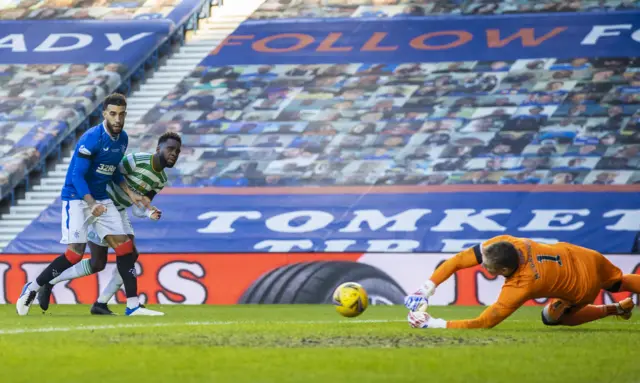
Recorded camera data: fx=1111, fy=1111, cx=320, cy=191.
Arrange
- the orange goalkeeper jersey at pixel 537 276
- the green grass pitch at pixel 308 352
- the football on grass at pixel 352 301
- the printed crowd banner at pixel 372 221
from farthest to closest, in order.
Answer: the printed crowd banner at pixel 372 221 → the football on grass at pixel 352 301 → the orange goalkeeper jersey at pixel 537 276 → the green grass pitch at pixel 308 352

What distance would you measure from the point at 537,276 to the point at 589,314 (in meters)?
1.10

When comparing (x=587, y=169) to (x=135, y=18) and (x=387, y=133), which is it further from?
(x=135, y=18)

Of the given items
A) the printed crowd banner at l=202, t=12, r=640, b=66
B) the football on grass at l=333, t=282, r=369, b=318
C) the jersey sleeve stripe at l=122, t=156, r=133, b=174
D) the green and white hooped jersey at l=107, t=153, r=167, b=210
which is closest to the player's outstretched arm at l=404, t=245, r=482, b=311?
the football on grass at l=333, t=282, r=369, b=318

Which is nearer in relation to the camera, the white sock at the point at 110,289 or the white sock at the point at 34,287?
the white sock at the point at 34,287

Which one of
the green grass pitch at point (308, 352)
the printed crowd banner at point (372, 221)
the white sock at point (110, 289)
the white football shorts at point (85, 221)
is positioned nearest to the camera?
the green grass pitch at point (308, 352)

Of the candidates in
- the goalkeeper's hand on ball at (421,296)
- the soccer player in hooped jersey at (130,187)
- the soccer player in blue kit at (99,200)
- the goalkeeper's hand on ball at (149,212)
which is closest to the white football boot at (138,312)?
the soccer player in blue kit at (99,200)

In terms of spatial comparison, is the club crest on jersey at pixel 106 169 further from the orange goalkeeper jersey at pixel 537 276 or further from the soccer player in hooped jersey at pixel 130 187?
the orange goalkeeper jersey at pixel 537 276

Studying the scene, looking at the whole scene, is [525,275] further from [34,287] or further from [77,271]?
[34,287]

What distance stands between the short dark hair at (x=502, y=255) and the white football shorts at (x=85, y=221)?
13.1 feet

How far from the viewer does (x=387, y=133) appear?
1873 cm

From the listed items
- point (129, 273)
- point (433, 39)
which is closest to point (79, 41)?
point (433, 39)

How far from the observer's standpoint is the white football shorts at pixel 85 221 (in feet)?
33.4

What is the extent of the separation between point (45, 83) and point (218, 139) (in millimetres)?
3929

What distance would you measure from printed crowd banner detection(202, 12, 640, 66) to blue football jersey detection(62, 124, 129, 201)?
10565 mm
